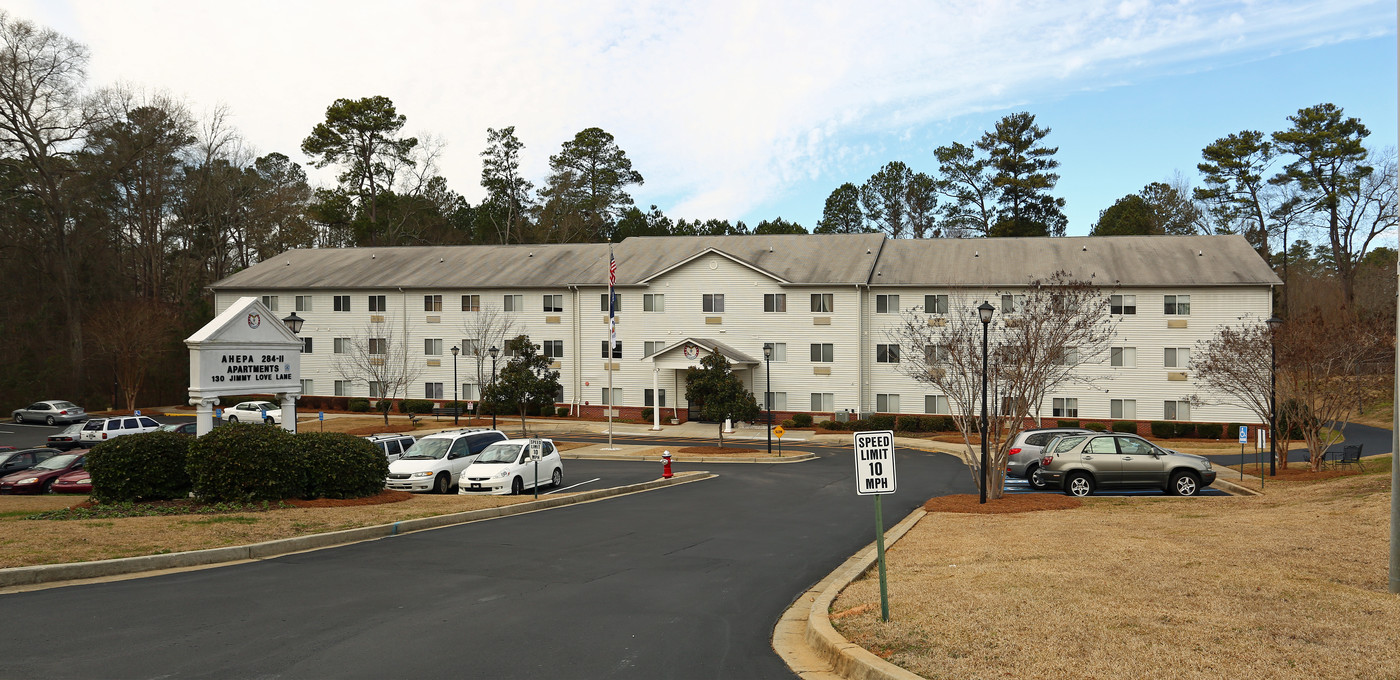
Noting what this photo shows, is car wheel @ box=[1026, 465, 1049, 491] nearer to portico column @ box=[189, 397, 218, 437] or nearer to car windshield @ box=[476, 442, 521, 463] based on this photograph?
car windshield @ box=[476, 442, 521, 463]

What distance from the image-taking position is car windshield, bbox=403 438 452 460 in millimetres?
24094

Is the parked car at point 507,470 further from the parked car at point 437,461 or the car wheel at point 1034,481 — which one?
the car wheel at point 1034,481

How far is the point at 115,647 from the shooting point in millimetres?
8203

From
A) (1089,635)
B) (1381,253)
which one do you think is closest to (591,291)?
(1089,635)

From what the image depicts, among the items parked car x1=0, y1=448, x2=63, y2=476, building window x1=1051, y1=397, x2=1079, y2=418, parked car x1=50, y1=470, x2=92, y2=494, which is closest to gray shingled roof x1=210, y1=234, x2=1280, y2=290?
building window x1=1051, y1=397, x2=1079, y2=418

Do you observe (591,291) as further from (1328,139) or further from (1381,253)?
(1381,253)

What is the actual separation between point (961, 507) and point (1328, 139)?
62673 mm

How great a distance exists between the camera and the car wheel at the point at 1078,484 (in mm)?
21109

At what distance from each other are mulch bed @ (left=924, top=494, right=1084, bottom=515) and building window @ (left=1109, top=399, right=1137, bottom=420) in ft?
101

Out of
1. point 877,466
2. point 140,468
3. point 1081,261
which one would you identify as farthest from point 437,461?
point 1081,261

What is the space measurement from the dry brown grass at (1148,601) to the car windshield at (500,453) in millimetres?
12472

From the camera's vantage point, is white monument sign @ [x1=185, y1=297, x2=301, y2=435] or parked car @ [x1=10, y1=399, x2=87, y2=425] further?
parked car @ [x1=10, y1=399, x2=87, y2=425]

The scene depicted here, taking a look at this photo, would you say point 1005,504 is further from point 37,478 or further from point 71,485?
point 37,478

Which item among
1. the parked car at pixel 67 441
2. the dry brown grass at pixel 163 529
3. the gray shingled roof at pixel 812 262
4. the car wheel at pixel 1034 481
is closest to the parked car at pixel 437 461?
the dry brown grass at pixel 163 529
